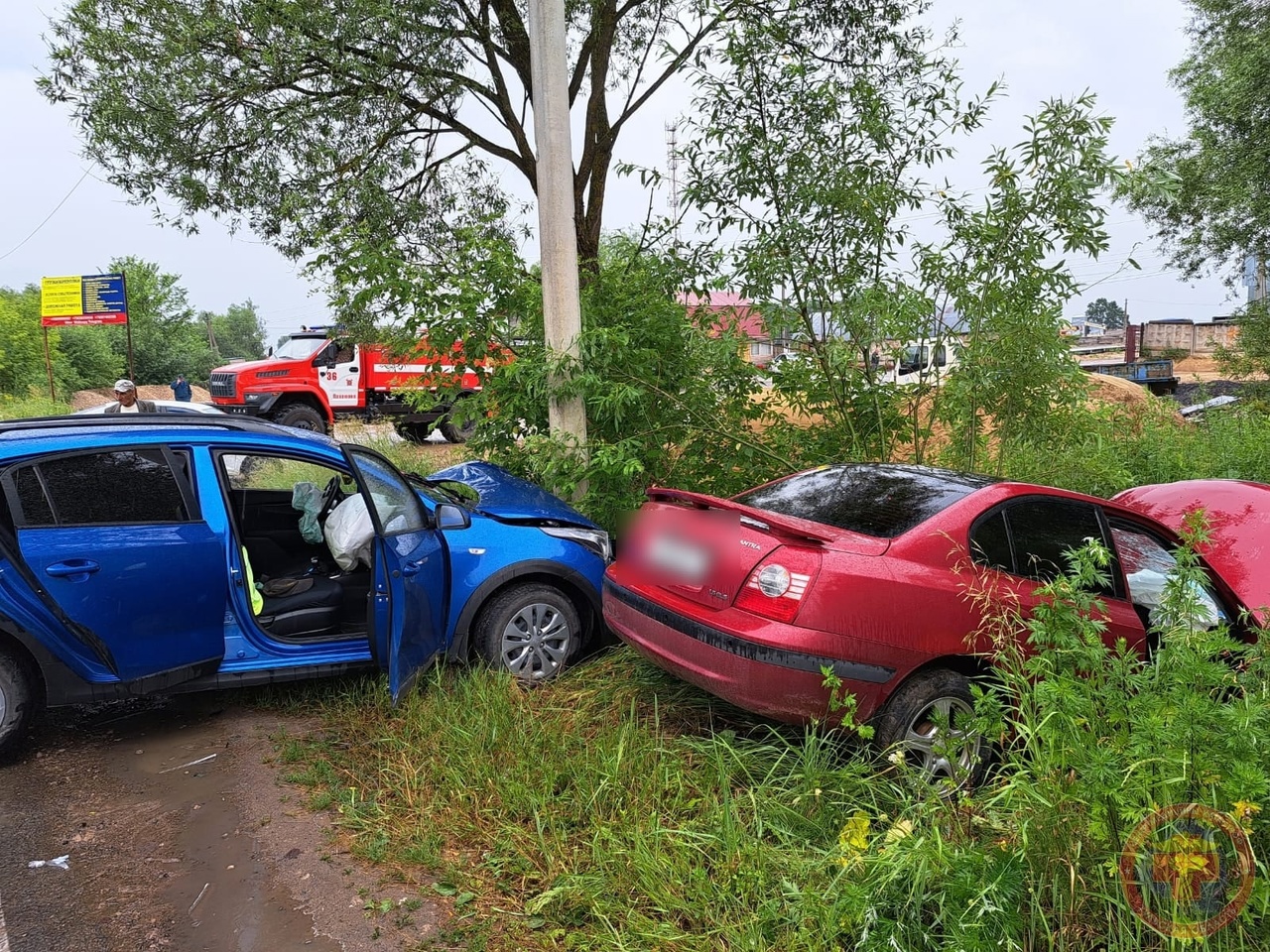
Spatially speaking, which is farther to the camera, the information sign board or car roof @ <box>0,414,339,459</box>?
the information sign board

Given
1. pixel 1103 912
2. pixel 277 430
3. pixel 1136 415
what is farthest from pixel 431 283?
pixel 1136 415

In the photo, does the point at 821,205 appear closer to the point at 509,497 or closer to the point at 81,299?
the point at 509,497

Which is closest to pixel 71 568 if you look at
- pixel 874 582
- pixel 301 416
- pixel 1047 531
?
pixel 874 582

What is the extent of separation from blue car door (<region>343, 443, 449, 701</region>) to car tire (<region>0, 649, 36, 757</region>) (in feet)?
4.98

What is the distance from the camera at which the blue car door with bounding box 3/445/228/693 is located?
385cm

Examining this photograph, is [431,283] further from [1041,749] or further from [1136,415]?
[1136,415]

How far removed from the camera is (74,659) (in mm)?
3861

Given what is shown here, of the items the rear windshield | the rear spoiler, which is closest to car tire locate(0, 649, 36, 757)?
the rear spoiler

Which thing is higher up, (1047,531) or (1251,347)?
(1251,347)

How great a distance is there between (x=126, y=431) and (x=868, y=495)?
3.66 metres

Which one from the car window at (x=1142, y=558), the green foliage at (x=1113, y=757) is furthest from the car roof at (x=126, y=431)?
the car window at (x=1142, y=558)

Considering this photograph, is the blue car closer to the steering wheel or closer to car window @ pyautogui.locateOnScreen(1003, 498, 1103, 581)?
the steering wheel

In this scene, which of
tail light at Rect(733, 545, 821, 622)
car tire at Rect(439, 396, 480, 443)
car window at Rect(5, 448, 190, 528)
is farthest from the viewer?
car tire at Rect(439, 396, 480, 443)

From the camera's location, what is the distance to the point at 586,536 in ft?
16.6
